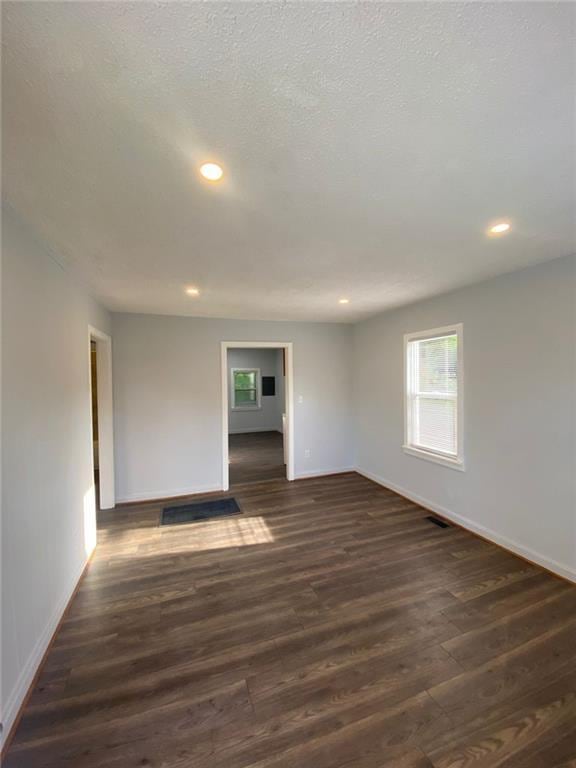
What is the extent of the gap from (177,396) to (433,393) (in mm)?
3378

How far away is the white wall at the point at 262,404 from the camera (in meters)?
8.95

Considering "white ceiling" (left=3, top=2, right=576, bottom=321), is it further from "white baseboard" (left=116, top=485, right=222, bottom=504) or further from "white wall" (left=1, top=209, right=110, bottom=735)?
"white baseboard" (left=116, top=485, right=222, bottom=504)

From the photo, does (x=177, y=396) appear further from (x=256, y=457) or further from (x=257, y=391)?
(x=257, y=391)

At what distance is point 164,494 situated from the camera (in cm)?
414

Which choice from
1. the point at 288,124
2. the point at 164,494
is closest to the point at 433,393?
the point at 288,124

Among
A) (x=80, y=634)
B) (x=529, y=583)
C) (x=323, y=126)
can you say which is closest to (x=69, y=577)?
(x=80, y=634)

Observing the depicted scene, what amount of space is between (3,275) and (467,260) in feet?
10.0

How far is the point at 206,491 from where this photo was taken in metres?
4.34

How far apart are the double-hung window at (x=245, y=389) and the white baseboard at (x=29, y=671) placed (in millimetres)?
6969

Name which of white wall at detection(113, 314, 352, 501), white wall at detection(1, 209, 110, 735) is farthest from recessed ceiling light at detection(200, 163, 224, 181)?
white wall at detection(113, 314, 352, 501)

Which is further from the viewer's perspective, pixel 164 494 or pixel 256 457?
pixel 256 457

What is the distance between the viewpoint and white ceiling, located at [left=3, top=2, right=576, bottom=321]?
2.59ft

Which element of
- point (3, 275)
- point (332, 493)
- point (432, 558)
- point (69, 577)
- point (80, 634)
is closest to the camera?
point (3, 275)

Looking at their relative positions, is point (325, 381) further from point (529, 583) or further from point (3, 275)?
point (3, 275)
